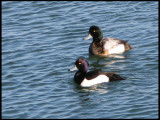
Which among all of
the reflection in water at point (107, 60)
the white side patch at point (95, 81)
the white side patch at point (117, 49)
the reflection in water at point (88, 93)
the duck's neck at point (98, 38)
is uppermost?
the duck's neck at point (98, 38)

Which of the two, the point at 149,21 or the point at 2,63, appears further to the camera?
the point at 149,21

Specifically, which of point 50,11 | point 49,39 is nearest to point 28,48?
point 49,39

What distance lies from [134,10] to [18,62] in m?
6.15

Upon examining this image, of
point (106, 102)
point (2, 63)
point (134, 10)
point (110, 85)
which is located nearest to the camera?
point (106, 102)

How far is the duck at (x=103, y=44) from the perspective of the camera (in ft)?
65.3

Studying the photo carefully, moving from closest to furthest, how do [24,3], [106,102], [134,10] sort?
[106,102] → [134,10] → [24,3]

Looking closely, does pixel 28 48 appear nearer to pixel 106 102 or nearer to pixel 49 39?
pixel 49 39

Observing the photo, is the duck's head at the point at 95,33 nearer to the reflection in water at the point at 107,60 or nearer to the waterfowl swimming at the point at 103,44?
the waterfowl swimming at the point at 103,44

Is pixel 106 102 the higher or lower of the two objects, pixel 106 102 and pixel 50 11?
the lower

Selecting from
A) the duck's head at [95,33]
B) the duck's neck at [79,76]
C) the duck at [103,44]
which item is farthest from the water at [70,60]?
the duck's head at [95,33]

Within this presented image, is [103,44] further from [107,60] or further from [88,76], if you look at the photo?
[88,76]

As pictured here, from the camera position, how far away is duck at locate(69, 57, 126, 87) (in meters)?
16.9

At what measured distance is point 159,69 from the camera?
17.5 m

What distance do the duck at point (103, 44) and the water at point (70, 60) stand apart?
1.13 feet
